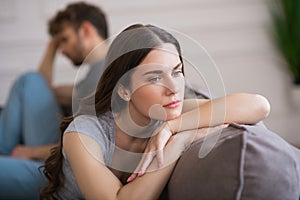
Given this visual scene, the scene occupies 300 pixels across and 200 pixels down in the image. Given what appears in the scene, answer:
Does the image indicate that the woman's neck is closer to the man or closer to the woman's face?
the woman's face

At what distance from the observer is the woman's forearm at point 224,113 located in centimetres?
110

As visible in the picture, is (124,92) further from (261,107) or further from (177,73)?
(261,107)

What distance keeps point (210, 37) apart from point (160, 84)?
2105 mm

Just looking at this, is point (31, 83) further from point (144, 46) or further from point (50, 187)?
point (144, 46)

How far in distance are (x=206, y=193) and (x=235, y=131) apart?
13cm

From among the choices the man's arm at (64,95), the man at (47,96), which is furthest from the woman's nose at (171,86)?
the man's arm at (64,95)

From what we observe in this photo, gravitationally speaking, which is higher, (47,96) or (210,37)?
(47,96)

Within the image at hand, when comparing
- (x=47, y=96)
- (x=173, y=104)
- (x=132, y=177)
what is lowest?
(x=47, y=96)

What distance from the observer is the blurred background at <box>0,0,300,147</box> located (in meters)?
2.95

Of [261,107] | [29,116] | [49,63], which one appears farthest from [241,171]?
[49,63]

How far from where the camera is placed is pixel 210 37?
10.0 ft

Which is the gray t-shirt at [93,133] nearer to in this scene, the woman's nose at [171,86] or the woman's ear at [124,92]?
the woman's ear at [124,92]

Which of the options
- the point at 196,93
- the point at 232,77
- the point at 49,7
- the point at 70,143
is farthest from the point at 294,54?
the point at 70,143

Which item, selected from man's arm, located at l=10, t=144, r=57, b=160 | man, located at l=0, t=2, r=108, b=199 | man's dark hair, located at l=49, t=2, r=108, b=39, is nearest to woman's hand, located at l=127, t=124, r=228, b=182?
man, located at l=0, t=2, r=108, b=199
